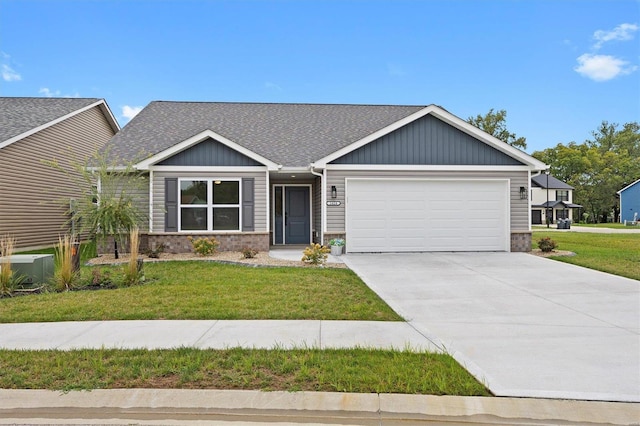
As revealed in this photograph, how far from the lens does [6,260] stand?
7.57 m

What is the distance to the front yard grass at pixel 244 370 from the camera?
3.57 metres

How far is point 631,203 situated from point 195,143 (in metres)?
51.3

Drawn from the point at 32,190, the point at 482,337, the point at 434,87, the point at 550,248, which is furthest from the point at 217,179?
the point at 434,87

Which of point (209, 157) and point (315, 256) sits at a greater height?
point (209, 157)

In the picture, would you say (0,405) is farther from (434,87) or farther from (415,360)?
(434,87)

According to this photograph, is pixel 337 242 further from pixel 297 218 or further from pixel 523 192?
pixel 523 192

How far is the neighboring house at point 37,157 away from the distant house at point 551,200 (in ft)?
149

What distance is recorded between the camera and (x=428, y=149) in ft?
42.9

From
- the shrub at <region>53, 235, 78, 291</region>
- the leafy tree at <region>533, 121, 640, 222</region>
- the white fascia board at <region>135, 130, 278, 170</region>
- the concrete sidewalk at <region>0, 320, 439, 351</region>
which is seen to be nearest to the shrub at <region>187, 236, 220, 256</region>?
the white fascia board at <region>135, 130, 278, 170</region>

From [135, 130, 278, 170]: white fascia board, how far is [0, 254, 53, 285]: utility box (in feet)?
16.5

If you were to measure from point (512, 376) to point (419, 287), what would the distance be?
423cm

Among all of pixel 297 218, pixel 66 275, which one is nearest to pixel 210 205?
pixel 297 218

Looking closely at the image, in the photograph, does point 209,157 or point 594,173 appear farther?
point 594,173

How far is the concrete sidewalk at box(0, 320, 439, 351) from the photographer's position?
4.61 meters
